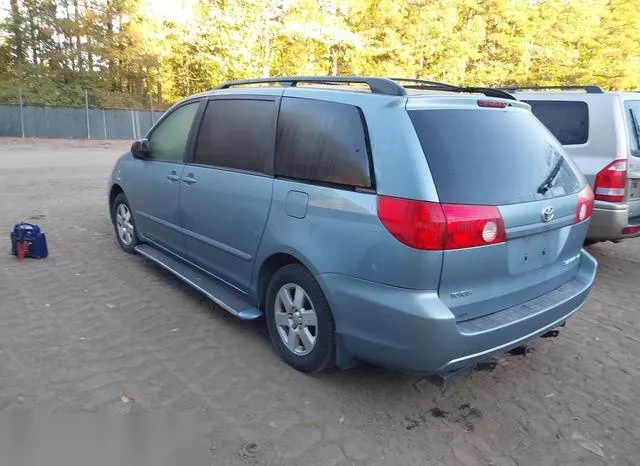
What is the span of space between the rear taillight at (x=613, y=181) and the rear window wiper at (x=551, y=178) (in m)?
2.20

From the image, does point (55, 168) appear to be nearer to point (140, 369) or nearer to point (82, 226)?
point (82, 226)

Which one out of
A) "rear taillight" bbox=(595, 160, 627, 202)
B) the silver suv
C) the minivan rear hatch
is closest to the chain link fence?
the silver suv

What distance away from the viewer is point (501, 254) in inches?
104

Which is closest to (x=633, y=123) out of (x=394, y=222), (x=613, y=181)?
(x=613, y=181)

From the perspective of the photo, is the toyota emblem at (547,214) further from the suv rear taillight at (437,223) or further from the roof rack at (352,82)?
the roof rack at (352,82)

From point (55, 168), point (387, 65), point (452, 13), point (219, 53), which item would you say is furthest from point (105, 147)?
point (452, 13)

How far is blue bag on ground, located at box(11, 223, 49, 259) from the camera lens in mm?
5184

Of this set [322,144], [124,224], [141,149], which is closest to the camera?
[322,144]

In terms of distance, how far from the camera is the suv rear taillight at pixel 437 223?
96.7 inches

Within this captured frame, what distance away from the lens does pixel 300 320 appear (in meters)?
3.11

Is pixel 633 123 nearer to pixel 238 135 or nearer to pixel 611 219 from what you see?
pixel 611 219

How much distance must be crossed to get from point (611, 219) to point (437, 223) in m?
3.39

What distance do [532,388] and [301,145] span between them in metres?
2.04

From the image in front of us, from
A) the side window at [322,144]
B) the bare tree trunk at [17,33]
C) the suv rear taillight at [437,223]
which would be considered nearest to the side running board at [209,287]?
the side window at [322,144]
